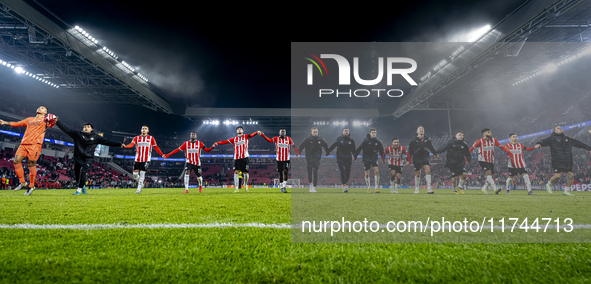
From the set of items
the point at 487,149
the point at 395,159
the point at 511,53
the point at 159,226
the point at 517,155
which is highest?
the point at 511,53

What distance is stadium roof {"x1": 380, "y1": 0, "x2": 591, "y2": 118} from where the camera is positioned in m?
14.1

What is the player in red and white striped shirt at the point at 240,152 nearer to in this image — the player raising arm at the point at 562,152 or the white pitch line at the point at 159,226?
the white pitch line at the point at 159,226

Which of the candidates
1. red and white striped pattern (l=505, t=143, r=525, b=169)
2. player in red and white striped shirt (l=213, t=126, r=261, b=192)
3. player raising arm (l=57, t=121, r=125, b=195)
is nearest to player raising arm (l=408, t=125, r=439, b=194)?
red and white striped pattern (l=505, t=143, r=525, b=169)

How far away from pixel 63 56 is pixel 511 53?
33.3 meters

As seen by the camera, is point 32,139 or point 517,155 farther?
point 517,155

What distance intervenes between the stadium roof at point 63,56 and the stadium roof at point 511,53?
1132 inches

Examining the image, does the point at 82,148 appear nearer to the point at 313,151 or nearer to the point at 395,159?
the point at 313,151

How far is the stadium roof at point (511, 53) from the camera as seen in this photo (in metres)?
14.1

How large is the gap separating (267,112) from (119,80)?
60.5 ft

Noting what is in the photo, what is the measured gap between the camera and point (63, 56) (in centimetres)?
2030

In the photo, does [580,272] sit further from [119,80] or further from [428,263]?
[119,80]

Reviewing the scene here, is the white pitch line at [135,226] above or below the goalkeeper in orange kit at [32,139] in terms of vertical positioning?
below

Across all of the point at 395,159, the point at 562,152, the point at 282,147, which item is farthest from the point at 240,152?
the point at 562,152

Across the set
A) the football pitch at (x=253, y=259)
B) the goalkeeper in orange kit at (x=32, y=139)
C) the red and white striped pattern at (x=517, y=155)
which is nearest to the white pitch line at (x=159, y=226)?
the football pitch at (x=253, y=259)
